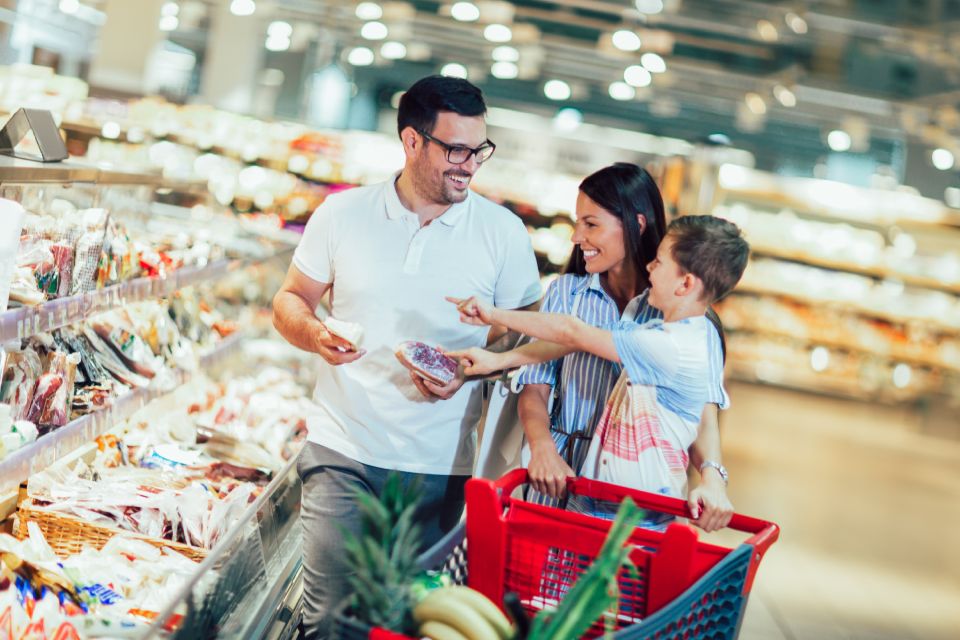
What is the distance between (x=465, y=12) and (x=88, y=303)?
10534mm

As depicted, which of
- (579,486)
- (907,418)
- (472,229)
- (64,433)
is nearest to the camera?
(579,486)

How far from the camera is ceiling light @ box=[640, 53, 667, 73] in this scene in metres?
12.8

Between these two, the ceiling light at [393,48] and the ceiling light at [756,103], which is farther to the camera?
the ceiling light at [393,48]

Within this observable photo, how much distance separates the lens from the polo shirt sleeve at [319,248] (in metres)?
2.61

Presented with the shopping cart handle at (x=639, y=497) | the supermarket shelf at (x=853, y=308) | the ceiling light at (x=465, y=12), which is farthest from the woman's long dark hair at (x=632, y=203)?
the supermarket shelf at (x=853, y=308)

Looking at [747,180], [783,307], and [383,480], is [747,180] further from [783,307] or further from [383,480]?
[383,480]

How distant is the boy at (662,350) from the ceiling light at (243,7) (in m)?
10.0

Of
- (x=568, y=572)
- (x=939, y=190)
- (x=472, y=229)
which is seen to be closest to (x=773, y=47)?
(x=939, y=190)

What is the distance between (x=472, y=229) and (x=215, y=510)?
3.44ft

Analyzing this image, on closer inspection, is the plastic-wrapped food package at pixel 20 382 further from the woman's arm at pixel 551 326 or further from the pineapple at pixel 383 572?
the pineapple at pixel 383 572

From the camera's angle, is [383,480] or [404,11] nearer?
[383,480]

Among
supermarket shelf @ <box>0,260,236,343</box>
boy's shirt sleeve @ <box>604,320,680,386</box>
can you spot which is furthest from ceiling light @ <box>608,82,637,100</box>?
boy's shirt sleeve @ <box>604,320,680,386</box>

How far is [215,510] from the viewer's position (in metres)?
2.71

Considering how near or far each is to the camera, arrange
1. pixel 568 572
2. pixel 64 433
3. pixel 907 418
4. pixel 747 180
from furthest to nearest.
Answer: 1. pixel 907 418
2. pixel 747 180
3. pixel 64 433
4. pixel 568 572
